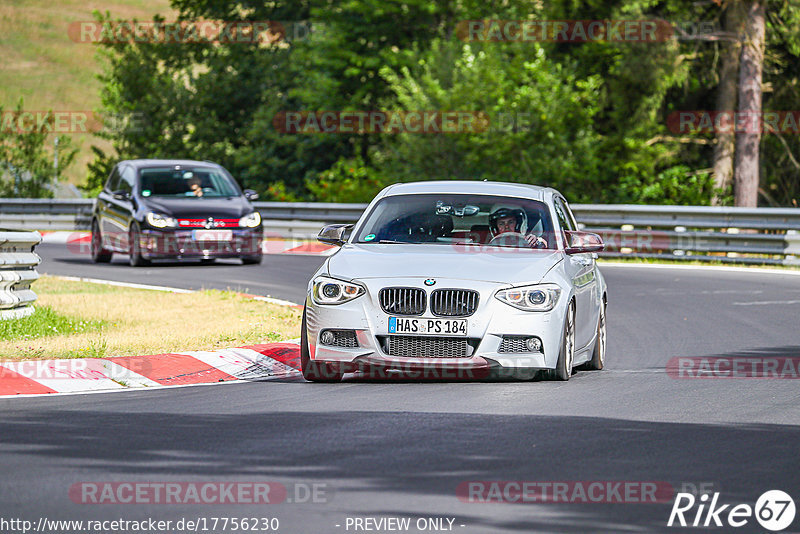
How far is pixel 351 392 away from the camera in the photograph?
10.2m

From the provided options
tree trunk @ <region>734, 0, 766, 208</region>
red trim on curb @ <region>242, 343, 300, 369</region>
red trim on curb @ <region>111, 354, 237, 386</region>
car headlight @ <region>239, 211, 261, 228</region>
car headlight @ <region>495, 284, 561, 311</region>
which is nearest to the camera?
car headlight @ <region>495, 284, 561, 311</region>

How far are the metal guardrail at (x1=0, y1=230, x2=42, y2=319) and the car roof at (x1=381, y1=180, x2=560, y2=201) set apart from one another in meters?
3.86

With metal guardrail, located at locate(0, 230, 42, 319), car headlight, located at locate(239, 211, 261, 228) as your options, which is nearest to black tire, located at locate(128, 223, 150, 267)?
car headlight, located at locate(239, 211, 261, 228)

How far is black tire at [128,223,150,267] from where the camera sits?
939 inches

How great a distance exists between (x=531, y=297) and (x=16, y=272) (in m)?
5.59

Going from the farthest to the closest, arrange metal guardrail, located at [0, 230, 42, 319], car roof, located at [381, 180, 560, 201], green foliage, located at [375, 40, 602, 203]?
green foliage, located at [375, 40, 602, 203]
metal guardrail, located at [0, 230, 42, 319]
car roof, located at [381, 180, 560, 201]

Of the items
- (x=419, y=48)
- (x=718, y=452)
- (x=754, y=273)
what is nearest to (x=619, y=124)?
(x=419, y=48)

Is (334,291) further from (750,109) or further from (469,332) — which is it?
(750,109)

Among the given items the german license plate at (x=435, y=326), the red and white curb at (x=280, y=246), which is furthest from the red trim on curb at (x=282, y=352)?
the red and white curb at (x=280, y=246)

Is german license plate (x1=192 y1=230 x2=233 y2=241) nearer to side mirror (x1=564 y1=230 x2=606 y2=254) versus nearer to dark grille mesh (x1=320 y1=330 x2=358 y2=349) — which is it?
side mirror (x1=564 y1=230 x2=606 y2=254)

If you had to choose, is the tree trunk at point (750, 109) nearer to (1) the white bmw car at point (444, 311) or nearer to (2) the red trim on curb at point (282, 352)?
(2) the red trim on curb at point (282, 352)

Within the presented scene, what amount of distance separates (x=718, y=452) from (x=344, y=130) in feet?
128

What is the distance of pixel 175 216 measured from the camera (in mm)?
23438

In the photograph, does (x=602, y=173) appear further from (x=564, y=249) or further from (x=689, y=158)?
(x=564, y=249)
